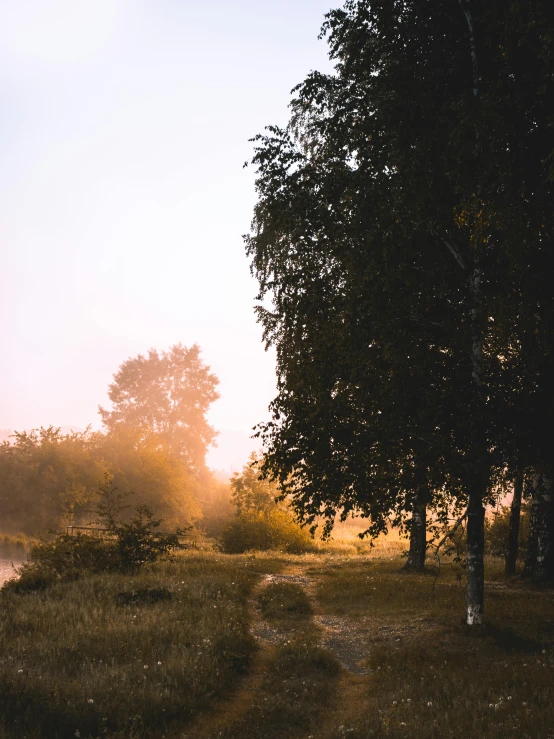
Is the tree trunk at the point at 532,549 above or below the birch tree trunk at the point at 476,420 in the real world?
below

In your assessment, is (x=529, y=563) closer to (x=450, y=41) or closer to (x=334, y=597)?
(x=334, y=597)

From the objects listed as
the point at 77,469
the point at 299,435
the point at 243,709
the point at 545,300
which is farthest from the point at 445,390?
the point at 77,469

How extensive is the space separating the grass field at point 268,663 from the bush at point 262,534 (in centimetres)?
1845

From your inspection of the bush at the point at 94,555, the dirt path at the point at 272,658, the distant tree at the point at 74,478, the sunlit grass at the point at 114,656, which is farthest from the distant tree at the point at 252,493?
the sunlit grass at the point at 114,656

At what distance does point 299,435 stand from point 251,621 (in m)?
5.35

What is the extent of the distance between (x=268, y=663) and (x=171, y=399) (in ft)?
216

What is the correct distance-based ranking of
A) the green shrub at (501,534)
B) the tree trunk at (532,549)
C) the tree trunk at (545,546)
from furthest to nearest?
the green shrub at (501,534), the tree trunk at (532,549), the tree trunk at (545,546)

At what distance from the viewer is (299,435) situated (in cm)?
1087

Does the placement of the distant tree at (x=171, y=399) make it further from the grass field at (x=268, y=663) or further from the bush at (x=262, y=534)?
the grass field at (x=268, y=663)

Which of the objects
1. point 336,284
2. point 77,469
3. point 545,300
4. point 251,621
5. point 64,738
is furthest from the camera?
point 77,469

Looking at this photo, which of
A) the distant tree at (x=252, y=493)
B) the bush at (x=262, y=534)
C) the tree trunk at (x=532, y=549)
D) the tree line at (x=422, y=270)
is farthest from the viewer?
the distant tree at (x=252, y=493)

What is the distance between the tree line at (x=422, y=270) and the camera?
348 inches

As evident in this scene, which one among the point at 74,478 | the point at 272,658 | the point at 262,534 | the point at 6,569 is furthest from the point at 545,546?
the point at 74,478

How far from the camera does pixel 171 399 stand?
242ft
